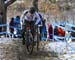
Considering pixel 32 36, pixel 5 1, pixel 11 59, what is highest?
pixel 5 1

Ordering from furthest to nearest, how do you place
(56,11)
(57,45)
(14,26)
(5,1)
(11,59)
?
(56,11) < (5,1) < (14,26) < (57,45) < (11,59)

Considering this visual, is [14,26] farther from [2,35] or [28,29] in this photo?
[28,29]

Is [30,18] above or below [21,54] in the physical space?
above

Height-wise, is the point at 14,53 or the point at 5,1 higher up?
the point at 5,1

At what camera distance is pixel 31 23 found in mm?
11445

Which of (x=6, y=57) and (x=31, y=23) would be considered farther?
(x=31, y=23)

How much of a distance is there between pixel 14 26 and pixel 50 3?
2545 centimetres

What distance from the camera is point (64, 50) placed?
40.6 ft

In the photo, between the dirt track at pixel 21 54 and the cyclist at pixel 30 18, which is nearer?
the dirt track at pixel 21 54

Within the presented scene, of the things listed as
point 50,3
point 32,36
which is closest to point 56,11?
point 50,3

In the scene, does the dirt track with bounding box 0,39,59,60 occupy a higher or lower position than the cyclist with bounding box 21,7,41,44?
lower

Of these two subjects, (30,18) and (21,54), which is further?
(30,18)

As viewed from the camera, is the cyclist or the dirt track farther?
the cyclist

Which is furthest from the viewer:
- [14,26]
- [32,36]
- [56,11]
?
[56,11]
